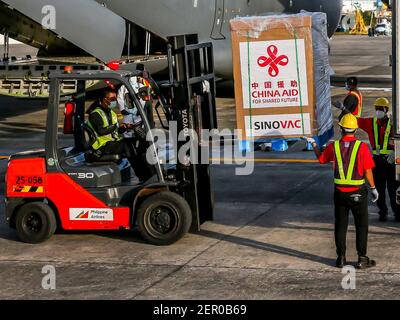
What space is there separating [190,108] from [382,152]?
296 cm

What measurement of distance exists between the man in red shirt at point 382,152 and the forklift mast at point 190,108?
2.44m

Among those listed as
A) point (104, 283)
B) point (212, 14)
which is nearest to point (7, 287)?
point (104, 283)

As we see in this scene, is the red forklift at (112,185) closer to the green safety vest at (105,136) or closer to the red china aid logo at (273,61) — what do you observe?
the green safety vest at (105,136)

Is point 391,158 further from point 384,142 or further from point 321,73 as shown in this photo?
point 321,73

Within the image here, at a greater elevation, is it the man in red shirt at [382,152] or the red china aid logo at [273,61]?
the red china aid logo at [273,61]

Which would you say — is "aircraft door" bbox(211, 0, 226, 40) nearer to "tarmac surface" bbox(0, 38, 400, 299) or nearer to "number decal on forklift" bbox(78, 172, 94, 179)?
"tarmac surface" bbox(0, 38, 400, 299)

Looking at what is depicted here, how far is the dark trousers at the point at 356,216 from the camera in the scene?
1082 cm

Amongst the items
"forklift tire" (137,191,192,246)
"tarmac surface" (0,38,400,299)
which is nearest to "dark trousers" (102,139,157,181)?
"forklift tire" (137,191,192,246)

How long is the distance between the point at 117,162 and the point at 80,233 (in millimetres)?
1206

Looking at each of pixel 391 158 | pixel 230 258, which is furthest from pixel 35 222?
pixel 391 158

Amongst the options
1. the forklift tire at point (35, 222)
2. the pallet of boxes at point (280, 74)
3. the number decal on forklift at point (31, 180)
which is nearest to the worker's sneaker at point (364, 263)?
the pallet of boxes at point (280, 74)

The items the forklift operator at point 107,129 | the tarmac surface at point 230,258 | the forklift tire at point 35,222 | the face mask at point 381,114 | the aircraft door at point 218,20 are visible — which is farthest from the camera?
the aircraft door at point 218,20

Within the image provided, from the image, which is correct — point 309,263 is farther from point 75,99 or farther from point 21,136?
point 21,136
